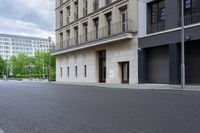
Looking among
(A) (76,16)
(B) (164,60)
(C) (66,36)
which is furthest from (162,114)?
(C) (66,36)

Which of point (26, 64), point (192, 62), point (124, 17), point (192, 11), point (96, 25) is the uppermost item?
point (124, 17)

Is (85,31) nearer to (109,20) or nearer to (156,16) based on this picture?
(109,20)

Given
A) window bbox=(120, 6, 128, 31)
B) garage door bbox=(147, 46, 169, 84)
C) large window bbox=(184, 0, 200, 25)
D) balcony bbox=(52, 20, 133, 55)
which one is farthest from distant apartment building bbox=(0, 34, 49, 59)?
large window bbox=(184, 0, 200, 25)

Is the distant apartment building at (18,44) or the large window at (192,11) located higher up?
the distant apartment building at (18,44)

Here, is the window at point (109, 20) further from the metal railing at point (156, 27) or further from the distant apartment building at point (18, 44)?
the distant apartment building at point (18, 44)

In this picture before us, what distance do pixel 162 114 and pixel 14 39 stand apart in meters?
169

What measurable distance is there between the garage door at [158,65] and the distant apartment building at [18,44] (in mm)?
135182

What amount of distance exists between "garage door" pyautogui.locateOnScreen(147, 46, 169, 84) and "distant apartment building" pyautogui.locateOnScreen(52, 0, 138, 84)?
52.7 inches

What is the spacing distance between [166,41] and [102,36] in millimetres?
10843

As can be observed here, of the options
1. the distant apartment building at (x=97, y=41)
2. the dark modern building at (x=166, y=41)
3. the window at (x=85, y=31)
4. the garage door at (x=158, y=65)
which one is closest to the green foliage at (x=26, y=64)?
the distant apartment building at (x=97, y=41)

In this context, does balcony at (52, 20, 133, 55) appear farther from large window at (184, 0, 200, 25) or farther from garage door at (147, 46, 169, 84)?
large window at (184, 0, 200, 25)

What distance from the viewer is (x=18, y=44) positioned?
170 meters

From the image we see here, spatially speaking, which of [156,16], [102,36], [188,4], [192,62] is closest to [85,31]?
[102,36]

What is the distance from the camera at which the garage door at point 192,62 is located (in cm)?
2511
